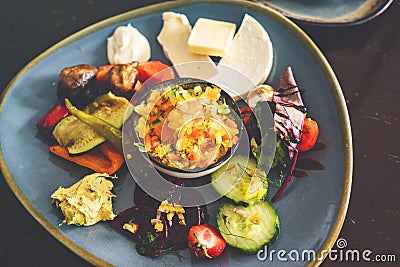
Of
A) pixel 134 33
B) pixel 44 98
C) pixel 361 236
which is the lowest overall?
pixel 361 236

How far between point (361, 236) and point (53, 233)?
42.9 inches

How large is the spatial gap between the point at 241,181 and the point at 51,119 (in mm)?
816

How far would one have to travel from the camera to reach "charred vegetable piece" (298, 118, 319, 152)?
2148 mm

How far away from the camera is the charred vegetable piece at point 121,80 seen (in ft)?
7.50

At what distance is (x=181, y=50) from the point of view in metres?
2.44

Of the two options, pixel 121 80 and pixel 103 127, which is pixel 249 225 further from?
pixel 121 80

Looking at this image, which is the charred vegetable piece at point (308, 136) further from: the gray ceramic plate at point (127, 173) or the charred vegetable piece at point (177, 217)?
the charred vegetable piece at point (177, 217)

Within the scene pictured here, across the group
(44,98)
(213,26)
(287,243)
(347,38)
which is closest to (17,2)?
(44,98)

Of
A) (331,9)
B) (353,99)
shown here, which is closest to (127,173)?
(353,99)

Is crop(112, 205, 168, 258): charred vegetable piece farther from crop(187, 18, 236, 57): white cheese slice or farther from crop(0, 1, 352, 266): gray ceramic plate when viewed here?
crop(187, 18, 236, 57): white cheese slice

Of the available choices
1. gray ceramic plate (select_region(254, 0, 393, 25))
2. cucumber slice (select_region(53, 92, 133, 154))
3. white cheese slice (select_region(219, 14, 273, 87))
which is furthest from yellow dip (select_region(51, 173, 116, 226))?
gray ceramic plate (select_region(254, 0, 393, 25))

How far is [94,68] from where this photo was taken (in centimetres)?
240

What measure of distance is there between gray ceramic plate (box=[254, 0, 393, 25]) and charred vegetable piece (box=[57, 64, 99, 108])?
883 mm

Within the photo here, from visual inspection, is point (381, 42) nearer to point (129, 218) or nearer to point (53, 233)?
point (129, 218)
